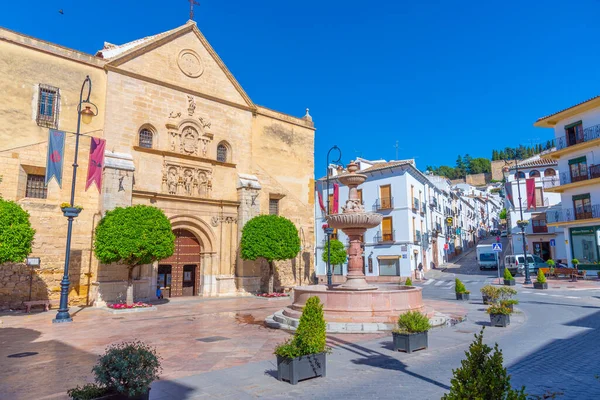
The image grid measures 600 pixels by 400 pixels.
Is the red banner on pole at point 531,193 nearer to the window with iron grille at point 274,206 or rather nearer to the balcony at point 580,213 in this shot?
the balcony at point 580,213

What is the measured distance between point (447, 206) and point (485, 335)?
45624mm

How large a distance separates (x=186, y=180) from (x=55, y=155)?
22.4 feet

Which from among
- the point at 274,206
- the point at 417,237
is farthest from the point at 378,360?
the point at 417,237

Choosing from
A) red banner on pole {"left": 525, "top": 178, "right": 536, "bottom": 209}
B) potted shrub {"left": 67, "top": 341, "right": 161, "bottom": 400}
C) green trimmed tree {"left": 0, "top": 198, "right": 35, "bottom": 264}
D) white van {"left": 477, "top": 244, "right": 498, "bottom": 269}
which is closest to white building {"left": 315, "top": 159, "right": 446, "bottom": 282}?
white van {"left": 477, "top": 244, "right": 498, "bottom": 269}

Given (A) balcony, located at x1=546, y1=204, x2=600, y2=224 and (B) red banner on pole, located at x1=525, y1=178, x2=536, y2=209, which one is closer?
(A) balcony, located at x1=546, y1=204, x2=600, y2=224

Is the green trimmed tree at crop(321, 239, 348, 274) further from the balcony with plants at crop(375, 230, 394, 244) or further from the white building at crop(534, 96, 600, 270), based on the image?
the white building at crop(534, 96, 600, 270)

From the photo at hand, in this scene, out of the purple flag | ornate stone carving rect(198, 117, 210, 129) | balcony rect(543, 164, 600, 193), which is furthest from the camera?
balcony rect(543, 164, 600, 193)

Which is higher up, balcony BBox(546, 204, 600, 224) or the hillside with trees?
the hillside with trees

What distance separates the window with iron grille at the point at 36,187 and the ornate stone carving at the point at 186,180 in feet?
18.0

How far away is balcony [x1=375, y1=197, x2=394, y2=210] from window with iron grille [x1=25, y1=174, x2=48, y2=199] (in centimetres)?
2821

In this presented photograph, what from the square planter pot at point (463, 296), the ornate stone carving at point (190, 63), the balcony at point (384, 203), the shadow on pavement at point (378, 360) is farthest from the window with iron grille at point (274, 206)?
the shadow on pavement at point (378, 360)

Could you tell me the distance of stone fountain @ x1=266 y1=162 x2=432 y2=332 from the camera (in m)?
Answer: 11.0

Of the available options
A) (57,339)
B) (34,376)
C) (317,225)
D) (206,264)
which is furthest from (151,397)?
(317,225)

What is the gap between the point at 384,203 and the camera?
3834cm
